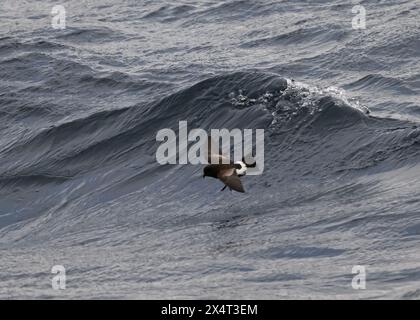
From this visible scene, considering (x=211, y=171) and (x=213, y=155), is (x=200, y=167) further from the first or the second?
(x=211, y=171)

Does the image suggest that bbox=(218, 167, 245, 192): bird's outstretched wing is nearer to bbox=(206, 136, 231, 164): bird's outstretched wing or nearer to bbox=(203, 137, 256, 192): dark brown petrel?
bbox=(203, 137, 256, 192): dark brown petrel

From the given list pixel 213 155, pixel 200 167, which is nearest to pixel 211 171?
pixel 213 155

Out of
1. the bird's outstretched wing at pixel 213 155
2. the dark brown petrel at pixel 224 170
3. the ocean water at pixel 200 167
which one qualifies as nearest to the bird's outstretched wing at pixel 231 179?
the dark brown petrel at pixel 224 170

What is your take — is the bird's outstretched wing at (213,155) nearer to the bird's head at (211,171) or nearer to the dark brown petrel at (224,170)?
the dark brown petrel at (224,170)

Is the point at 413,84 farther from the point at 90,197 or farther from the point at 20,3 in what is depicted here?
the point at 20,3

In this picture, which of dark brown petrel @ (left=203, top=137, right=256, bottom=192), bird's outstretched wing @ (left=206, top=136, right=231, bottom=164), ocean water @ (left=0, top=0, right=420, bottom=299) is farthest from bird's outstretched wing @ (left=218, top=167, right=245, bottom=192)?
ocean water @ (left=0, top=0, right=420, bottom=299)
